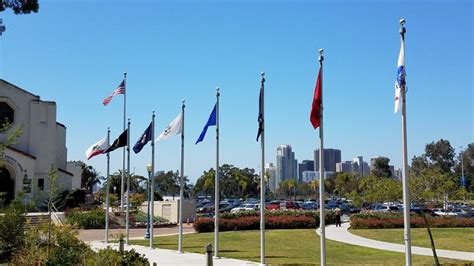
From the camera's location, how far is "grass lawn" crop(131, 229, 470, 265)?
2003 centimetres

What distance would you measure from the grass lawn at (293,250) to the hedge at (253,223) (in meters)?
4.81

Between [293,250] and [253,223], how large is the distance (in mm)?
14567

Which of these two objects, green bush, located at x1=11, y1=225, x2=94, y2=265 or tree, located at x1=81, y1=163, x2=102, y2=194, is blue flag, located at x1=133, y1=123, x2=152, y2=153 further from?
tree, located at x1=81, y1=163, x2=102, y2=194

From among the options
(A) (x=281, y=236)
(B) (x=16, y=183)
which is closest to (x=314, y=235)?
(A) (x=281, y=236)

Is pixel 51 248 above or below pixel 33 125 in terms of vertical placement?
below

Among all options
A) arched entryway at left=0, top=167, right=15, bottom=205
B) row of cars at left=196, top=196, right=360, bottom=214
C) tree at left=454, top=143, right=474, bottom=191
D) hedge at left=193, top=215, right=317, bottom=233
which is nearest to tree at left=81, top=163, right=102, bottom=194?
row of cars at left=196, top=196, right=360, bottom=214

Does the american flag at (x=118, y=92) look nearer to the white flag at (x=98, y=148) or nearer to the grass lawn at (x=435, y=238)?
the white flag at (x=98, y=148)

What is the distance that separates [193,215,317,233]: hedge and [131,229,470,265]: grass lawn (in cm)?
481

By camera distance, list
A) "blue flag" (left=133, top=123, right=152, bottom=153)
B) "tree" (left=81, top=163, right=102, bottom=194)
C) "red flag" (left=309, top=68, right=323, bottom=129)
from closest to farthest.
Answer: "red flag" (left=309, top=68, right=323, bottom=129), "blue flag" (left=133, top=123, right=152, bottom=153), "tree" (left=81, top=163, right=102, bottom=194)

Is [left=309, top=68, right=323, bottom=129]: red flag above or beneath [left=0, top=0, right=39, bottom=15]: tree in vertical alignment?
beneath

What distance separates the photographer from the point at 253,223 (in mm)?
38500

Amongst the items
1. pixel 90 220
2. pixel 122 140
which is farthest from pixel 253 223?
pixel 90 220

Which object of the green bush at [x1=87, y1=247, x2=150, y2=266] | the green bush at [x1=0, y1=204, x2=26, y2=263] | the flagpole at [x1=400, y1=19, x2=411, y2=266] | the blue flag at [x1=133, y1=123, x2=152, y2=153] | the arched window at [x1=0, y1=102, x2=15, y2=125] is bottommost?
the green bush at [x1=87, y1=247, x2=150, y2=266]

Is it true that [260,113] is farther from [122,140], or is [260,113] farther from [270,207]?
[270,207]
